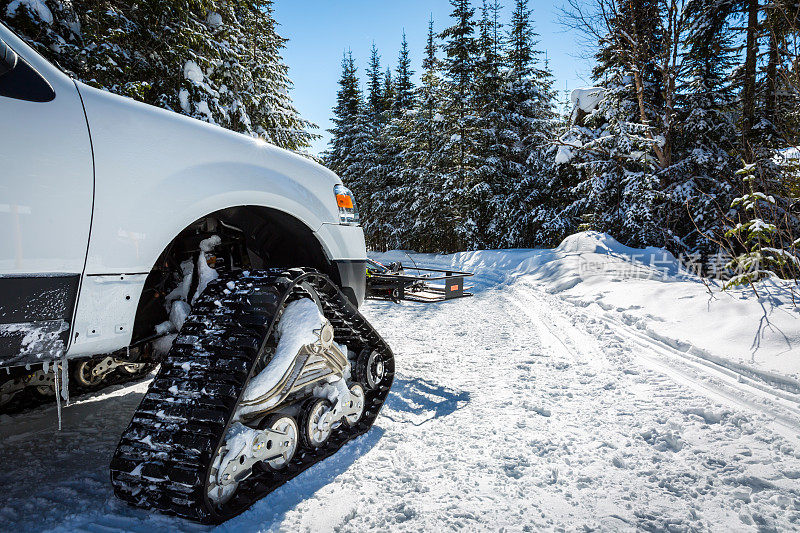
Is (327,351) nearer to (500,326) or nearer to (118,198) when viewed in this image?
(118,198)

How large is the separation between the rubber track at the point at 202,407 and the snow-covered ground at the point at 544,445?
0.41 feet

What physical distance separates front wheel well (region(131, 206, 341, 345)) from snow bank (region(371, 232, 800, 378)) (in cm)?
362

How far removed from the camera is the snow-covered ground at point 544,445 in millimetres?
1783

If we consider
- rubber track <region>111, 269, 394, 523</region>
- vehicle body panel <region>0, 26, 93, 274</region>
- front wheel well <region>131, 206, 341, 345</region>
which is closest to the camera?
vehicle body panel <region>0, 26, 93, 274</region>

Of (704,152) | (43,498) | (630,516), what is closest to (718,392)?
(630,516)

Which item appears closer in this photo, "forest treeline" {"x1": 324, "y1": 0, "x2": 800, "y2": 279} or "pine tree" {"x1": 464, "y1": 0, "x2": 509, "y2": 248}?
"forest treeline" {"x1": 324, "y1": 0, "x2": 800, "y2": 279}

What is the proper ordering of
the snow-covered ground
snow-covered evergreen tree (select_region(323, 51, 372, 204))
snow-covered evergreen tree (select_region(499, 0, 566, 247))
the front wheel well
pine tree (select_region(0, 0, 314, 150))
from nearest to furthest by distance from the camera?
the snow-covered ground
the front wheel well
pine tree (select_region(0, 0, 314, 150))
snow-covered evergreen tree (select_region(499, 0, 566, 247))
snow-covered evergreen tree (select_region(323, 51, 372, 204))

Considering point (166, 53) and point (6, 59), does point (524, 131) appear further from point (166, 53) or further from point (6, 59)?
point (6, 59)

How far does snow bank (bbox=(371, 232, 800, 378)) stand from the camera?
11.5 feet

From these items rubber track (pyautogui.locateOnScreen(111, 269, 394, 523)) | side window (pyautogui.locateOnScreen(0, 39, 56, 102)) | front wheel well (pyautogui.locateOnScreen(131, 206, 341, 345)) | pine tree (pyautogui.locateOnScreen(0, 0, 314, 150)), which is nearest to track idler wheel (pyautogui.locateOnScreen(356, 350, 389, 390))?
front wheel well (pyautogui.locateOnScreen(131, 206, 341, 345))

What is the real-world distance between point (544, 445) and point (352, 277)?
5.30 feet

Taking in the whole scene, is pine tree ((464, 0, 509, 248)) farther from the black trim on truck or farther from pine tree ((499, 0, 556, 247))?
the black trim on truck

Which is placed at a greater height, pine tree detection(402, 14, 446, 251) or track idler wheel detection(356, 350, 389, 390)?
pine tree detection(402, 14, 446, 251)

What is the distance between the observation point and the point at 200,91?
7.80m
